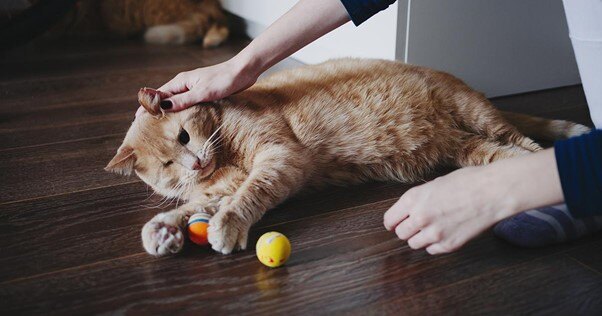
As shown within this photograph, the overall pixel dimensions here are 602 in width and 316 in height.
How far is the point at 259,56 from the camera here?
5.28ft

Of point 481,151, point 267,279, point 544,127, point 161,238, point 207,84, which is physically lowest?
point 544,127

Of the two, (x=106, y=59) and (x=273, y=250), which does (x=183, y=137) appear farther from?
(x=106, y=59)

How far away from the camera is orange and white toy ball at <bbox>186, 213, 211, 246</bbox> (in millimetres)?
1317

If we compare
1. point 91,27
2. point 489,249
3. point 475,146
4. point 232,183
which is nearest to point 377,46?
point 475,146

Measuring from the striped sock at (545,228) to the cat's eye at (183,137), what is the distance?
2.73ft

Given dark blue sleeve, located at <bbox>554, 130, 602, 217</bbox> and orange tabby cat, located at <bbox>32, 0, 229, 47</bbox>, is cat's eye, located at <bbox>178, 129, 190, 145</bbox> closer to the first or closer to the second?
dark blue sleeve, located at <bbox>554, 130, 602, 217</bbox>

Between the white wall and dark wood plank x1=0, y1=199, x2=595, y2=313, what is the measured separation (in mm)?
1045

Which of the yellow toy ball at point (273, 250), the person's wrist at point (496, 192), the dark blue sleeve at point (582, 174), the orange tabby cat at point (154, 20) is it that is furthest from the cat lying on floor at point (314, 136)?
the orange tabby cat at point (154, 20)

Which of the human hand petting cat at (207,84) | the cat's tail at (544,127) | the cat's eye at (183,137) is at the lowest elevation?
the cat's tail at (544,127)

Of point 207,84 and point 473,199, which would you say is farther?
point 207,84

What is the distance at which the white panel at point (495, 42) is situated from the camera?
7.13ft

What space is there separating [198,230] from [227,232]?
0.27 feet

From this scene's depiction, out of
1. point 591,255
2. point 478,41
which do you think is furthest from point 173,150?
point 478,41

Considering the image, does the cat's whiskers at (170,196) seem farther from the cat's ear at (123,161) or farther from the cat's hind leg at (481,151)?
the cat's hind leg at (481,151)
